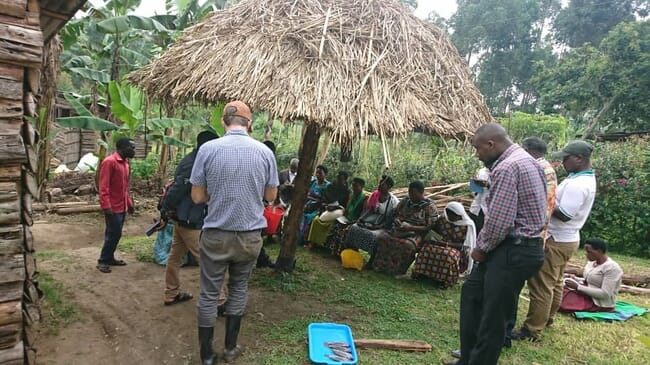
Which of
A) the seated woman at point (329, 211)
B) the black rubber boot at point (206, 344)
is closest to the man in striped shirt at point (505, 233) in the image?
the black rubber boot at point (206, 344)

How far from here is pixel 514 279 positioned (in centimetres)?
281

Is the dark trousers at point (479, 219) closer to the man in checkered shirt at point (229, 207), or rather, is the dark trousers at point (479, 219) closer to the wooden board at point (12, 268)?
the man in checkered shirt at point (229, 207)

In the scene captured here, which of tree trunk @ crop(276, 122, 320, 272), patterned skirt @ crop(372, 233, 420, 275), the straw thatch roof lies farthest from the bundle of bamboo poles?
tree trunk @ crop(276, 122, 320, 272)

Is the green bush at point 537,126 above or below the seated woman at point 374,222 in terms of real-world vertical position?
above

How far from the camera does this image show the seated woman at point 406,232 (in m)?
5.56

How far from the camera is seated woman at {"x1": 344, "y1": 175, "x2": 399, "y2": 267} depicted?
5.86 metres

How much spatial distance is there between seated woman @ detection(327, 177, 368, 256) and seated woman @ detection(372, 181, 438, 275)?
2.24ft

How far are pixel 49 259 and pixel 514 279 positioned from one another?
5.47 m

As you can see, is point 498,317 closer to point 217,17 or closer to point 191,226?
point 191,226

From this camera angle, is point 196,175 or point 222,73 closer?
point 196,175

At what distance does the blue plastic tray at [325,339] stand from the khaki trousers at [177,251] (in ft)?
3.41

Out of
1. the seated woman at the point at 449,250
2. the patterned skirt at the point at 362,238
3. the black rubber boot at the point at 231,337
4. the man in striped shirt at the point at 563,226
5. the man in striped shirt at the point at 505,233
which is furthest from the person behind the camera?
the patterned skirt at the point at 362,238

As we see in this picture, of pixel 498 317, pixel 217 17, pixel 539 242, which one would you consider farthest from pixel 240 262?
pixel 217 17

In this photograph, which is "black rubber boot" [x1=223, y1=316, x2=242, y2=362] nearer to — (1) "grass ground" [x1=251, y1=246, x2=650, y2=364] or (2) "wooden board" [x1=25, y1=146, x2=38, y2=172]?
(1) "grass ground" [x1=251, y1=246, x2=650, y2=364]
